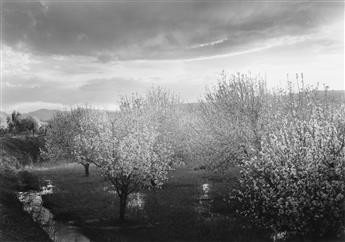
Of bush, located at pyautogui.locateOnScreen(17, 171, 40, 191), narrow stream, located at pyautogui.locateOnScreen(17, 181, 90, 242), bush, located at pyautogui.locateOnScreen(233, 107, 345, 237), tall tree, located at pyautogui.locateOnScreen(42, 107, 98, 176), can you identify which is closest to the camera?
bush, located at pyautogui.locateOnScreen(233, 107, 345, 237)

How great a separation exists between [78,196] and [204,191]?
43.2 feet

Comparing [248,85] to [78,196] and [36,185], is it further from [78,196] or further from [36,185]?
[36,185]

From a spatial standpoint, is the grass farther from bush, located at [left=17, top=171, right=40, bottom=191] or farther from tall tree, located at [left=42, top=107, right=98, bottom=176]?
tall tree, located at [left=42, top=107, right=98, bottom=176]

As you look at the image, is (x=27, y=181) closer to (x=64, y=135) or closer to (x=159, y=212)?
(x=64, y=135)

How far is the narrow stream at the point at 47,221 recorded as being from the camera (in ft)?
95.7

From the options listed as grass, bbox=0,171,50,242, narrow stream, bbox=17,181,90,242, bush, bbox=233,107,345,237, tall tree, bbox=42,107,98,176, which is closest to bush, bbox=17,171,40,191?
narrow stream, bbox=17,181,90,242

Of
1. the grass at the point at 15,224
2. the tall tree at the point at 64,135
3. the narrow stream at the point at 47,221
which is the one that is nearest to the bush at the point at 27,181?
the narrow stream at the point at 47,221

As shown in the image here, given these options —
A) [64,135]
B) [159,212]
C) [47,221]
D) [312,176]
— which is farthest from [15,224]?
[64,135]

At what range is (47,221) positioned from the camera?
113 ft

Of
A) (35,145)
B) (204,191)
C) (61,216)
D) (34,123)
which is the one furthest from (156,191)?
(34,123)

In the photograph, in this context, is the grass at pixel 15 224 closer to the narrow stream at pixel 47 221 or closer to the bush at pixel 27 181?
the narrow stream at pixel 47 221

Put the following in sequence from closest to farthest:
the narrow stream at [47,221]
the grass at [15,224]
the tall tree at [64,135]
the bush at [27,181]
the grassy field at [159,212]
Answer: the grassy field at [159,212] < the grass at [15,224] < the narrow stream at [47,221] < the bush at [27,181] < the tall tree at [64,135]

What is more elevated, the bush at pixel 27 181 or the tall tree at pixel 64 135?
the tall tree at pixel 64 135

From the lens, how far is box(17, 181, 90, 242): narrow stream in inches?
1149
